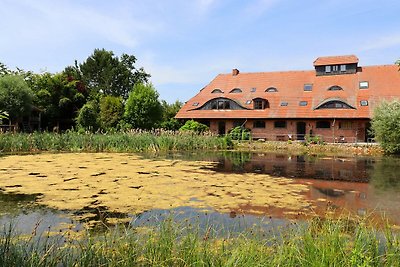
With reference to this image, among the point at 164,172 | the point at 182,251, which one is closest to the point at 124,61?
the point at 164,172

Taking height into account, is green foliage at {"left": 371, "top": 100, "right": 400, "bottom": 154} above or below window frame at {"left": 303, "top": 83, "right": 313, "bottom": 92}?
below

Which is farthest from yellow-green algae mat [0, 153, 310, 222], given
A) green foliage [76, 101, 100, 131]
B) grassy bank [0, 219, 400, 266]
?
green foliage [76, 101, 100, 131]

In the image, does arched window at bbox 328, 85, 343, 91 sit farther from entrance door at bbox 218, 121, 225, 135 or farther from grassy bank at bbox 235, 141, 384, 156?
entrance door at bbox 218, 121, 225, 135

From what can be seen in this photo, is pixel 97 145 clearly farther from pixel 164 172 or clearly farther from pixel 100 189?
pixel 100 189

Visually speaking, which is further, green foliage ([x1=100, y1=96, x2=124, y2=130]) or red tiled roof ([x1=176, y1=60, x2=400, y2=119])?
green foliage ([x1=100, y1=96, x2=124, y2=130])

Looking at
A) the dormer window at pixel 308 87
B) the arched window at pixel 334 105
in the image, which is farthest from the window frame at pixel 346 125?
the dormer window at pixel 308 87

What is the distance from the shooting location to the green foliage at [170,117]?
33281mm

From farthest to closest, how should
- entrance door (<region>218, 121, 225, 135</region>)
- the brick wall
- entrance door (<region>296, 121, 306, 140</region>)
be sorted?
entrance door (<region>218, 121, 225, 135</region>), entrance door (<region>296, 121, 306, 140</region>), the brick wall

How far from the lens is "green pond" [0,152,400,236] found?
6039mm

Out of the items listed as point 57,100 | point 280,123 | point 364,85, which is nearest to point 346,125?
point 364,85

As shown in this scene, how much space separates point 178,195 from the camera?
310 inches

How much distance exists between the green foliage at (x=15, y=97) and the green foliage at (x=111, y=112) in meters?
6.72

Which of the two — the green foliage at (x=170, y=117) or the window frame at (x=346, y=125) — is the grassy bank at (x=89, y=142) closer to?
the green foliage at (x=170, y=117)

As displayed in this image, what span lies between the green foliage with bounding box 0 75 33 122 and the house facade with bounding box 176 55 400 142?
43.8 ft
